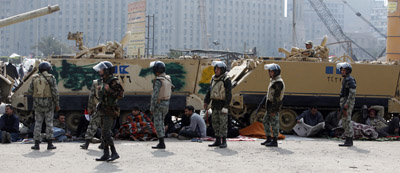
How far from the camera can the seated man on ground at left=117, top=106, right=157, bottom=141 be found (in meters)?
13.1

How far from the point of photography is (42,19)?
359ft

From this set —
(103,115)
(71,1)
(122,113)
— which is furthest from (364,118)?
(71,1)

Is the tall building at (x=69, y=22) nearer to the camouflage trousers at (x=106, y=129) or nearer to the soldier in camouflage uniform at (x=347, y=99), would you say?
the soldier in camouflage uniform at (x=347, y=99)

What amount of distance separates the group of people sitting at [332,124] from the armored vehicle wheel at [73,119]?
5225 mm

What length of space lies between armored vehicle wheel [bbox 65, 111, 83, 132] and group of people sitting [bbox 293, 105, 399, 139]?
5225 mm

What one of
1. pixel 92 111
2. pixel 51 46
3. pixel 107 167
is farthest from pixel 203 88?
pixel 51 46

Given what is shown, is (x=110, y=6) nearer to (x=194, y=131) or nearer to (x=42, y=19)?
(x=42, y=19)

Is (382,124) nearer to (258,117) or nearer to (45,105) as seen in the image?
(258,117)

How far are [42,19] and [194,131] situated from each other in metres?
101

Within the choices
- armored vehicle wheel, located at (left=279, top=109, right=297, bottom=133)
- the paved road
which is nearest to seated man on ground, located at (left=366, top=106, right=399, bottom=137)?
armored vehicle wheel, located at (left=279, top=109, right=297, bottom=133)

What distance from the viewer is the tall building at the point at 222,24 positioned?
10100 cm

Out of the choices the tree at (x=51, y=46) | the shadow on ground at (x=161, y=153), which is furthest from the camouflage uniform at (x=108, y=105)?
the tree at (x=51, y=46)

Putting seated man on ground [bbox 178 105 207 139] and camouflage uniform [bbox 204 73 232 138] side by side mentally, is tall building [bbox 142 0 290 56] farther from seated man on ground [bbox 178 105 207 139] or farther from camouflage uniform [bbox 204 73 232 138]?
camouflage uniform [bbox 204 73 232 138]

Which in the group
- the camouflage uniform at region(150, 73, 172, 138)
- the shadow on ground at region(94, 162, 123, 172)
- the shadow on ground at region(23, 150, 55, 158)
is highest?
the camouflage uniform at region(150, 73, 172, 138)
